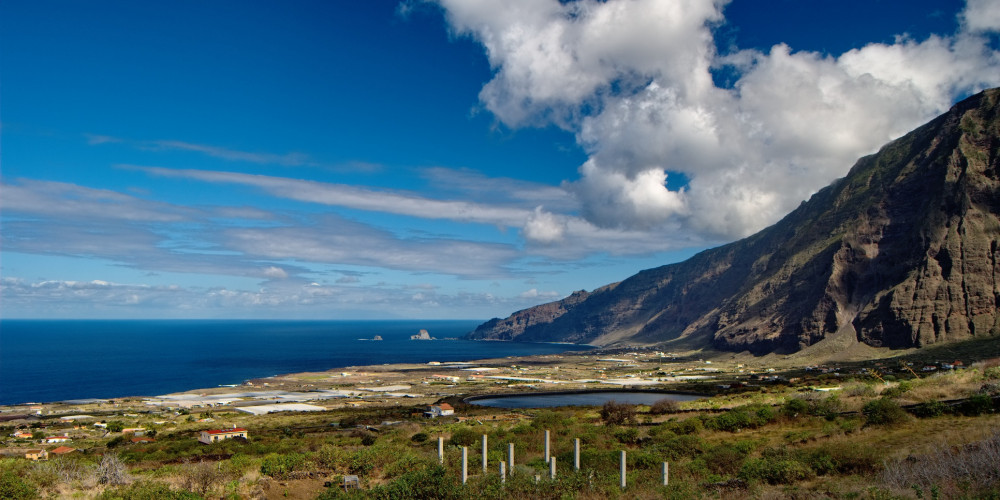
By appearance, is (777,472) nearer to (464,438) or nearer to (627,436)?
(627,436)

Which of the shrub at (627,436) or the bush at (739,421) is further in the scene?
the bush at (739,421)

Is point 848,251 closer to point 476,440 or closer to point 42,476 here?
point 476,440

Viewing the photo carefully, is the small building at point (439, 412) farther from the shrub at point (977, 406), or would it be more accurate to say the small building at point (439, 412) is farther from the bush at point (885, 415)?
the shrub at point (977, 406)

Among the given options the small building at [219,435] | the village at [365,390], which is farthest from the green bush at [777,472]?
the small building at [219,435]

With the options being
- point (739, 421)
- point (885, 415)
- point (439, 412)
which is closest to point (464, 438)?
point (739, 421)

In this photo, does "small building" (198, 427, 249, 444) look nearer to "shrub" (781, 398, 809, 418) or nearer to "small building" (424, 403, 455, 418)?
"small building" (424, 403, 455, 418)

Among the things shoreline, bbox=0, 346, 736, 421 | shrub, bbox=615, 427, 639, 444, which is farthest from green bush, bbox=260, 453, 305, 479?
shoreline, bbox=0, 346, 736, 421

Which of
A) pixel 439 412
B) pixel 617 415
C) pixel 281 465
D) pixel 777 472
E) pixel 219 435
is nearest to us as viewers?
pixel 777 472
